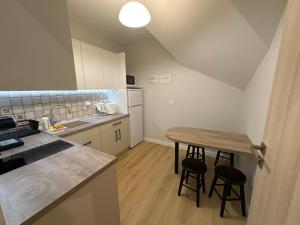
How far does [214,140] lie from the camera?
6.13 feet

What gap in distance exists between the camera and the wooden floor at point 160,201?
4.95ft

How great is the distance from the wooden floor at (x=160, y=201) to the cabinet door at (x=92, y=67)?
5.46 feet

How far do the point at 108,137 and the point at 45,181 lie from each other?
69.3 inches

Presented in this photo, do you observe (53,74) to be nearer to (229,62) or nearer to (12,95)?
A: (12,95)

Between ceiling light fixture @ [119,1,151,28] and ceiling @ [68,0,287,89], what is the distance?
399 millimetres

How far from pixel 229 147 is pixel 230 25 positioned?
4.66 feet

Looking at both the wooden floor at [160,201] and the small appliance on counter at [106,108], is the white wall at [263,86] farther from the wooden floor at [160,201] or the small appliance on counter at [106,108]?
the small appliance on counter at [106,108]

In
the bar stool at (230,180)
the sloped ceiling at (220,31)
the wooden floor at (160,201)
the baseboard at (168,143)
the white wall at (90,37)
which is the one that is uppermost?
the white wall at (90,37)

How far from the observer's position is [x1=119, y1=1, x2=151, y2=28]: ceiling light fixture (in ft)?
4.33

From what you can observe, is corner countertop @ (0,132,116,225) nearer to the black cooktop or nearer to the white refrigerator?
the black cooktop

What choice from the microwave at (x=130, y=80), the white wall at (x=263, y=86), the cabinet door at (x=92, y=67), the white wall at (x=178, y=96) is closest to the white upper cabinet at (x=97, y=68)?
the cabinet door at (x=92, y=67)

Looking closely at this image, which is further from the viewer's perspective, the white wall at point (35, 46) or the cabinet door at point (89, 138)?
the cabinet door at point (89, 138)

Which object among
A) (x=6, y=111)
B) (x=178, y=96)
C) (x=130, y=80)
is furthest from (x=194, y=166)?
(x=6, y=111)

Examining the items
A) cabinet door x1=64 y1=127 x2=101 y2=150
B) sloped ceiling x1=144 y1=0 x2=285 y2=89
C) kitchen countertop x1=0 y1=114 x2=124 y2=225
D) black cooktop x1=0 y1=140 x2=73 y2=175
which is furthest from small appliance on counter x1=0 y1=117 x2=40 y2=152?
sloped ceiling x1=144 y1=0 x2=285 y2=89
